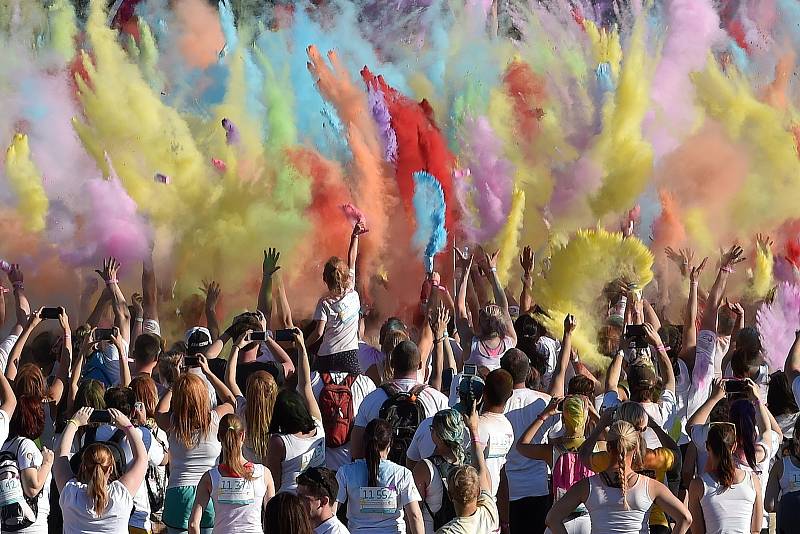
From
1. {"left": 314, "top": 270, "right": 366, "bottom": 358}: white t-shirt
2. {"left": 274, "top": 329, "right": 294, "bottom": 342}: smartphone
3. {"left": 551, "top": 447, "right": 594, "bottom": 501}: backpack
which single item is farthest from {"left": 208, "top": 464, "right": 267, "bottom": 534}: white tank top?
{"left": 314, "top": 270, "right": 366, "bottom": 358}: white t-shirt

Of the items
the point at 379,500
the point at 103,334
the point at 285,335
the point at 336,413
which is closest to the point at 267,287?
the point at 103,334

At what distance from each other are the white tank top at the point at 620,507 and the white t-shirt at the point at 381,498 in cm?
78

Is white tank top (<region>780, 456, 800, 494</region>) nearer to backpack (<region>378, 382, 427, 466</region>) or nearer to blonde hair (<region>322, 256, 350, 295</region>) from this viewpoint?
backpack (<region>378, 382, 427, 466</region>)

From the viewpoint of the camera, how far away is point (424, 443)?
20.4 ft

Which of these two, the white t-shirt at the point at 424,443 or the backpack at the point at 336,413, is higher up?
the backpack at the point at 336,413

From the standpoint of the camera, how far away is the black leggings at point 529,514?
6.94m

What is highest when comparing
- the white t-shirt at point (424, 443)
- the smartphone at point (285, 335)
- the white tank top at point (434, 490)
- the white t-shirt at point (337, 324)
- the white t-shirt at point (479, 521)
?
the white t-shirt at point (337, 324)

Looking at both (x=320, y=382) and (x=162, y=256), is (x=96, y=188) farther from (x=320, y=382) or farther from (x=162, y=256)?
(x=320, y=382)

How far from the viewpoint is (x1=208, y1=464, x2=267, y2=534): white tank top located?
18.9 ft

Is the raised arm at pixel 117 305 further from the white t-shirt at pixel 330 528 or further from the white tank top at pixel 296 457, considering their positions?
the white t-shirt at pixel 330 528

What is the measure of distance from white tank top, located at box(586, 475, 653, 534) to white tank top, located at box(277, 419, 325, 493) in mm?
1379

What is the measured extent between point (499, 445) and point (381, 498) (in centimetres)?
99

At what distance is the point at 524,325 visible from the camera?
8766mm

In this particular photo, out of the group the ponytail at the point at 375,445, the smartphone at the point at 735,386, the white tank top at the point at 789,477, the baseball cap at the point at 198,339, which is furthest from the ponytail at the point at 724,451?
the baseball cap at the point at 198,339
